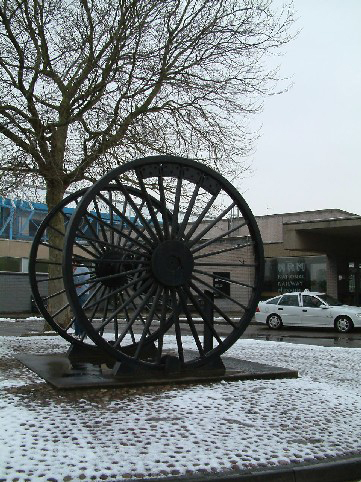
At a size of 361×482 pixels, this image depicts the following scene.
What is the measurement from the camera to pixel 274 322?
993 inches

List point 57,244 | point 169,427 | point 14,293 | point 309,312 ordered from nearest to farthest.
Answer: point 169,427
point 57,244
point 309,312
point 14,293

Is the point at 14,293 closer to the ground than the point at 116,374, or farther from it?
farther from it

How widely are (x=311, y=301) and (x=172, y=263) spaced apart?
17762 mm

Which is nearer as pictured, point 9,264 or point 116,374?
point 116,374

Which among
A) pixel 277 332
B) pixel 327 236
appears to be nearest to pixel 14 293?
pixel 327 236

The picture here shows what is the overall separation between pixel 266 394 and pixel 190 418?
1.54 meters

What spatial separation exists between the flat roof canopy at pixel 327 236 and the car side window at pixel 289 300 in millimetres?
3729

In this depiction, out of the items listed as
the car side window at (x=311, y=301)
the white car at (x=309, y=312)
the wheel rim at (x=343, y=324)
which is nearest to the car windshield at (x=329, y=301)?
the white car at (x=309, y=312)

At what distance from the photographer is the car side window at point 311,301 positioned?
962 inches

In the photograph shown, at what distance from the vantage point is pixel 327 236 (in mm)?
30234

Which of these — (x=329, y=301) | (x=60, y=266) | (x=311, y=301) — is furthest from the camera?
(x=329, y=301)

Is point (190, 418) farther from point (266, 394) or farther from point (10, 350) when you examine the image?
point (10, 350)

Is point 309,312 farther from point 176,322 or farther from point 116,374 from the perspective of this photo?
point 116,374

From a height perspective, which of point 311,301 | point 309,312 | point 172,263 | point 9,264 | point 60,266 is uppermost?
point 9,264
